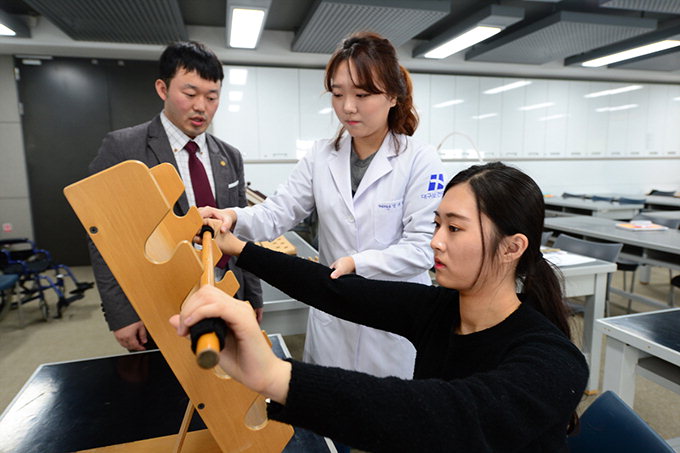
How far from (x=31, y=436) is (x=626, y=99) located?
8.59 metres

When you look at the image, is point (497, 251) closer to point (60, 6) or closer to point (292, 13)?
point (60, 6)

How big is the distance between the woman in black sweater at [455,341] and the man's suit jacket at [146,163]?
51 centimetres

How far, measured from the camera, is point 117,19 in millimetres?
3963

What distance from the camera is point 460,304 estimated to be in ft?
2.97

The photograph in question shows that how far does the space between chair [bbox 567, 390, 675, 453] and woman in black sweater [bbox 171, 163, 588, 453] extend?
16 cm

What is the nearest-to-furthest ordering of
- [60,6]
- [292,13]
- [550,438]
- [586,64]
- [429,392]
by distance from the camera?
1. [429,392]
2. [550,438]
3. [60,6]
4. [292,13]
5. [586,64]

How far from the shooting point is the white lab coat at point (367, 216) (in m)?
1.32

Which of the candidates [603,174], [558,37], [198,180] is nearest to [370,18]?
[558,37]

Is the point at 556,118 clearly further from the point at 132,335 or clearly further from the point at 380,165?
the point at 132,335

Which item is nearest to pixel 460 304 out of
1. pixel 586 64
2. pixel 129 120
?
pixel 129 120

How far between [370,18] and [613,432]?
405 centimetres

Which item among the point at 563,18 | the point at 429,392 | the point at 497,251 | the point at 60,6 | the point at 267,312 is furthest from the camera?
the point at 563,18

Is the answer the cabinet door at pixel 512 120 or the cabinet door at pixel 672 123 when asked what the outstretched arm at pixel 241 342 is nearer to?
the cabinet door at pixel 512 120

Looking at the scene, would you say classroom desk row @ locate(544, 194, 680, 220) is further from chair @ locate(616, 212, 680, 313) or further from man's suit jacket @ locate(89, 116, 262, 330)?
man's suit jacket @ locate(89, 116, 262, 330)
